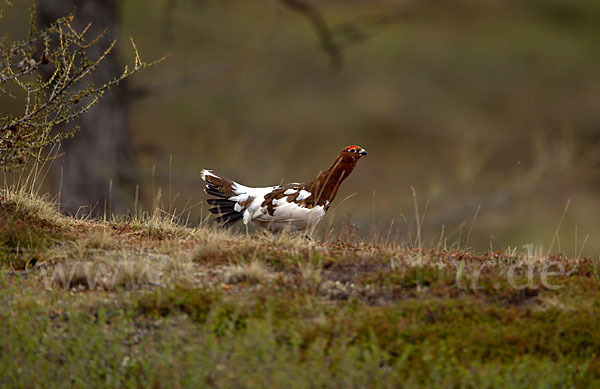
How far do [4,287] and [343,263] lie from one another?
8.44 ft

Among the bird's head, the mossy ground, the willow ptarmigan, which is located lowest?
the mossy ground

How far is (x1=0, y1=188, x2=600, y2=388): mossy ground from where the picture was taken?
17.1ft

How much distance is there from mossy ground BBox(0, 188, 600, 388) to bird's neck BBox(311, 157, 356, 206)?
929mm

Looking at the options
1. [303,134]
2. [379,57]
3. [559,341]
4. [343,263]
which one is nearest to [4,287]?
[343,263]

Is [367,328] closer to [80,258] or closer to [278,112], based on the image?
[80,258]

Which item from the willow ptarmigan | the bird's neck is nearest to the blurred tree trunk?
the willow ptarmigan

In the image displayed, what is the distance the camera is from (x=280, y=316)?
233 inches

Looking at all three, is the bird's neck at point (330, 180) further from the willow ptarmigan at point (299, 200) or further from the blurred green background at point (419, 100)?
the blurred green background at point (419, 100)

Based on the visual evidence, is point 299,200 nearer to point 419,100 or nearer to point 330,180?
point 330,180

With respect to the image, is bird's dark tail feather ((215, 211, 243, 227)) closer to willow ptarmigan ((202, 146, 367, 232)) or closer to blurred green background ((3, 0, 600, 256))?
willow ptarmigan ((202, 146, 367, 232))

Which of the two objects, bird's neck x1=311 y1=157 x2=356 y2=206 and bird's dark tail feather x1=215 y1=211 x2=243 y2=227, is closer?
bird's neck x1=311 y1=157 x2=356 y2=206

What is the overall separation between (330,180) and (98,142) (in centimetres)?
628

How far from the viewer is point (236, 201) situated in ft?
29.7

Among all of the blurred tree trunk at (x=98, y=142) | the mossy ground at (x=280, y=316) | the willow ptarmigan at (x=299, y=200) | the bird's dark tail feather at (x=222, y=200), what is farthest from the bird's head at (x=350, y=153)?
the blurred tree trunk at (x=98, y=142)
